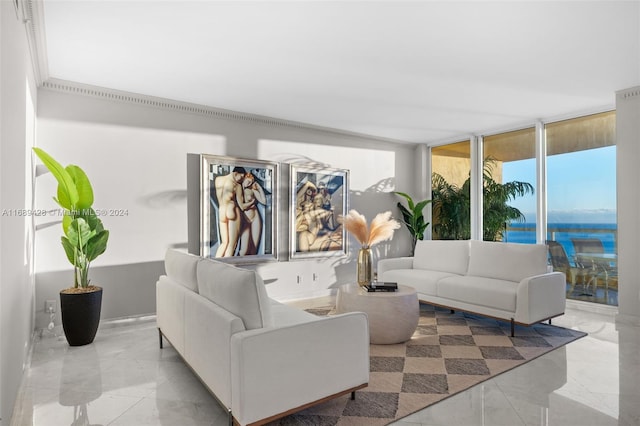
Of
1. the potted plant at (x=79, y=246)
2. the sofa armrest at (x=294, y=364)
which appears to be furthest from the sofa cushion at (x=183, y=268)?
the sofa armrest at (x=294, y=364)

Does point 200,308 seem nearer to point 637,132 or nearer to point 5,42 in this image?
point 5,42

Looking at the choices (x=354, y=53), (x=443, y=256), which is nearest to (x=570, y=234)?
(x=443, y=256)

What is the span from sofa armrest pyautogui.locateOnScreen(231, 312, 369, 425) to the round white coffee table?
1059 millimetres

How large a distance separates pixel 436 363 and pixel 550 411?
853 millimetres

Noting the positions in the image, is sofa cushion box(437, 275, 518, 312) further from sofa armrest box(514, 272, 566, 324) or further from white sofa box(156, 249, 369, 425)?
white sofa box(156, 249, 369, 425)

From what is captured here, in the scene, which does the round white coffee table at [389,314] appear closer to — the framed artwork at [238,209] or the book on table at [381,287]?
the book on table at [381,287]

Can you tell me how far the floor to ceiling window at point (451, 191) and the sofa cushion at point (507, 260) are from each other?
1648 mm

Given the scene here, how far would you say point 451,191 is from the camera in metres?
6.42

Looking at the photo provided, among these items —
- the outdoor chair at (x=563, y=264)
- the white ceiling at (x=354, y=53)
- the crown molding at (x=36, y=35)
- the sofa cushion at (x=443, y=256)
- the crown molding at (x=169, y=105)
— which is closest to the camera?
the crown molding at (x=36, y=35)

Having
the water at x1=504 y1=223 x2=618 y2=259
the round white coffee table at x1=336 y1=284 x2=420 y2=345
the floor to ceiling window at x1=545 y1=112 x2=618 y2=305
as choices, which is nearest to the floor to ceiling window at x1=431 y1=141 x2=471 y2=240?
the water at x1=504 y1=223 x2=618 y2=259

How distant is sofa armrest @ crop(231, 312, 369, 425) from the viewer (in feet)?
6.04

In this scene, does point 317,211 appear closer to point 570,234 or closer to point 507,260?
point 507,260

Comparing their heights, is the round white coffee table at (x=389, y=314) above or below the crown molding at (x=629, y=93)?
below

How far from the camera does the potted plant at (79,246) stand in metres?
3.28
